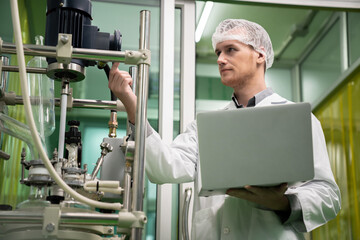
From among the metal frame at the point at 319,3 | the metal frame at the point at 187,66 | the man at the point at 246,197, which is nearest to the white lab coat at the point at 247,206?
the man at the point at 246,197

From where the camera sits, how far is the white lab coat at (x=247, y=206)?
1.42 metres

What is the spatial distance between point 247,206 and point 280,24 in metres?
2.45

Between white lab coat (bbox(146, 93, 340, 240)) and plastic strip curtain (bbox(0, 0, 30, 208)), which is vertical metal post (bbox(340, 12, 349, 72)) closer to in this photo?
white lab coat (bbox(146, 93, 340, 240))

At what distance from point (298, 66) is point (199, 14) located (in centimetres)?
113

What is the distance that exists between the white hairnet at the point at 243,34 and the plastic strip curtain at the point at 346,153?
974mm

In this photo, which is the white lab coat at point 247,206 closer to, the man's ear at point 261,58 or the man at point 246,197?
the man at point 246,197

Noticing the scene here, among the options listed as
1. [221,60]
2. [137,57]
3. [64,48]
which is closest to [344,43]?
[221,60]

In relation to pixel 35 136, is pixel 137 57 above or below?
above

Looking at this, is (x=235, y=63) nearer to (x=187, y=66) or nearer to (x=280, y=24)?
(x=187, y=66)

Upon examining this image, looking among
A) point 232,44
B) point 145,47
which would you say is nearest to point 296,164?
point 145,47

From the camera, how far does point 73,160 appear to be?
3.98 ft

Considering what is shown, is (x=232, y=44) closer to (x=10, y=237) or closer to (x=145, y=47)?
(x=145, y=47)

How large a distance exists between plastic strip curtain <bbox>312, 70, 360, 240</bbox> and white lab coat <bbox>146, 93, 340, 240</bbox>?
1129 millimetres

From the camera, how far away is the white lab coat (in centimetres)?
142
